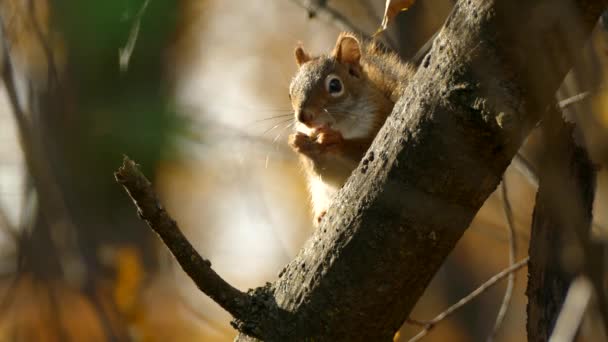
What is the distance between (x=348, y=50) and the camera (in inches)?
109

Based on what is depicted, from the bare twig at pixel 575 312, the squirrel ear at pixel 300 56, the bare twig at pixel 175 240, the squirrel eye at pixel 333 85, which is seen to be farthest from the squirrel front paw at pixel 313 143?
the bare twig at pixel 575 312

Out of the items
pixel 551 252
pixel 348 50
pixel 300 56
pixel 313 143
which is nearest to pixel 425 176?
pixel 551 252

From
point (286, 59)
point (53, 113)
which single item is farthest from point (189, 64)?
point (53, 113)

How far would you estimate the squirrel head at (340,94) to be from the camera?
2553mm

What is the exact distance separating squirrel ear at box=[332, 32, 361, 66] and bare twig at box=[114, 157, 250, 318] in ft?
4.24

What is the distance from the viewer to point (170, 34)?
6.35m

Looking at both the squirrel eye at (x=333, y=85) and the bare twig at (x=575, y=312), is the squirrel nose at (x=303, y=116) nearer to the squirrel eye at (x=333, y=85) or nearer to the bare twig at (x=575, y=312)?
the squirrel eye at (x=333, y=85)

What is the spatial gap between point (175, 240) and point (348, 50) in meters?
1.40

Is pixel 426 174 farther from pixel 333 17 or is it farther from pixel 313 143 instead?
pixel 333 17

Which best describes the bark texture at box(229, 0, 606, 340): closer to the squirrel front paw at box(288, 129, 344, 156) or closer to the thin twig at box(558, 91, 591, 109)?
the thin twig at box(558, 91, 591, 109)

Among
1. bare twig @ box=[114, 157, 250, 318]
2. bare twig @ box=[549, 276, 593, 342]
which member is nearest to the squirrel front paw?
bare twig @ box=[114, 157, 250, 318]

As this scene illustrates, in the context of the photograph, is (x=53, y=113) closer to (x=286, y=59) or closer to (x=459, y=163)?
(x=286, y=59)

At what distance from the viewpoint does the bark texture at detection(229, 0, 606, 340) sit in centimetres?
132

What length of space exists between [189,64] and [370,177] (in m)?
5.04
